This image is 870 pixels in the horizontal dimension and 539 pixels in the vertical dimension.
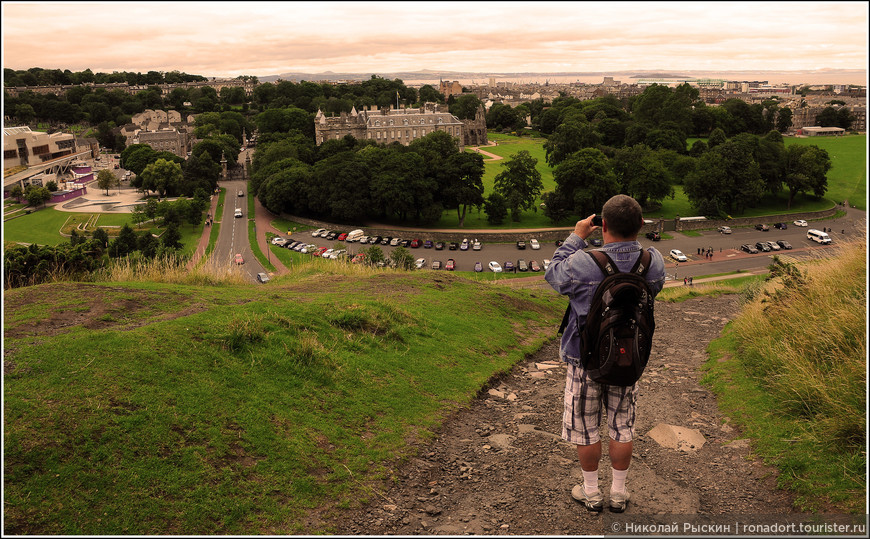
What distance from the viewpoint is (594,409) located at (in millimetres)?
4801

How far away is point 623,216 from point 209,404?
4538 millimetres

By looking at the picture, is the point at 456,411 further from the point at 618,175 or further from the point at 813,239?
the point at 618,175

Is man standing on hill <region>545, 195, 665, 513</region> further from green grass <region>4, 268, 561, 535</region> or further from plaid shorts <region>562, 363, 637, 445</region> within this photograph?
green grass <region>4, 268, 561, 535</region>

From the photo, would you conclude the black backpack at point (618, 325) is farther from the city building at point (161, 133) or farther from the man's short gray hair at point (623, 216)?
the city building at point (161, 133)

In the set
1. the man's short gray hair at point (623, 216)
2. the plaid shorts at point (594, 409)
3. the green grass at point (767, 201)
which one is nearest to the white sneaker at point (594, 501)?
the plaid shorts at point (594, 409)

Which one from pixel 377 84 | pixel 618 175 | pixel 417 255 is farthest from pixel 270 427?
pixel 377 84

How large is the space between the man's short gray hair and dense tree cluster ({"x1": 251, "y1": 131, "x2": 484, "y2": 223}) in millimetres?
44290

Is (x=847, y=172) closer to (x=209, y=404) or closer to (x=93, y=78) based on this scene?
(x=209, y=404)

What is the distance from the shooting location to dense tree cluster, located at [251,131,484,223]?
Answer: 49.1 meters

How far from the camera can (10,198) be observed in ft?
190

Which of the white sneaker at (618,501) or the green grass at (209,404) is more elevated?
the green grass at (209,404)

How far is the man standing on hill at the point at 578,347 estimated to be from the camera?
14.9ft

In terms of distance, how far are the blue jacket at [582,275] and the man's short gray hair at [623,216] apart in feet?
0.32

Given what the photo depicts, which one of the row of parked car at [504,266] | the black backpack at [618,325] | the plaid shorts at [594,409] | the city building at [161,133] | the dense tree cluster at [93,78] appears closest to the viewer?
the black backpack at [618,325]
